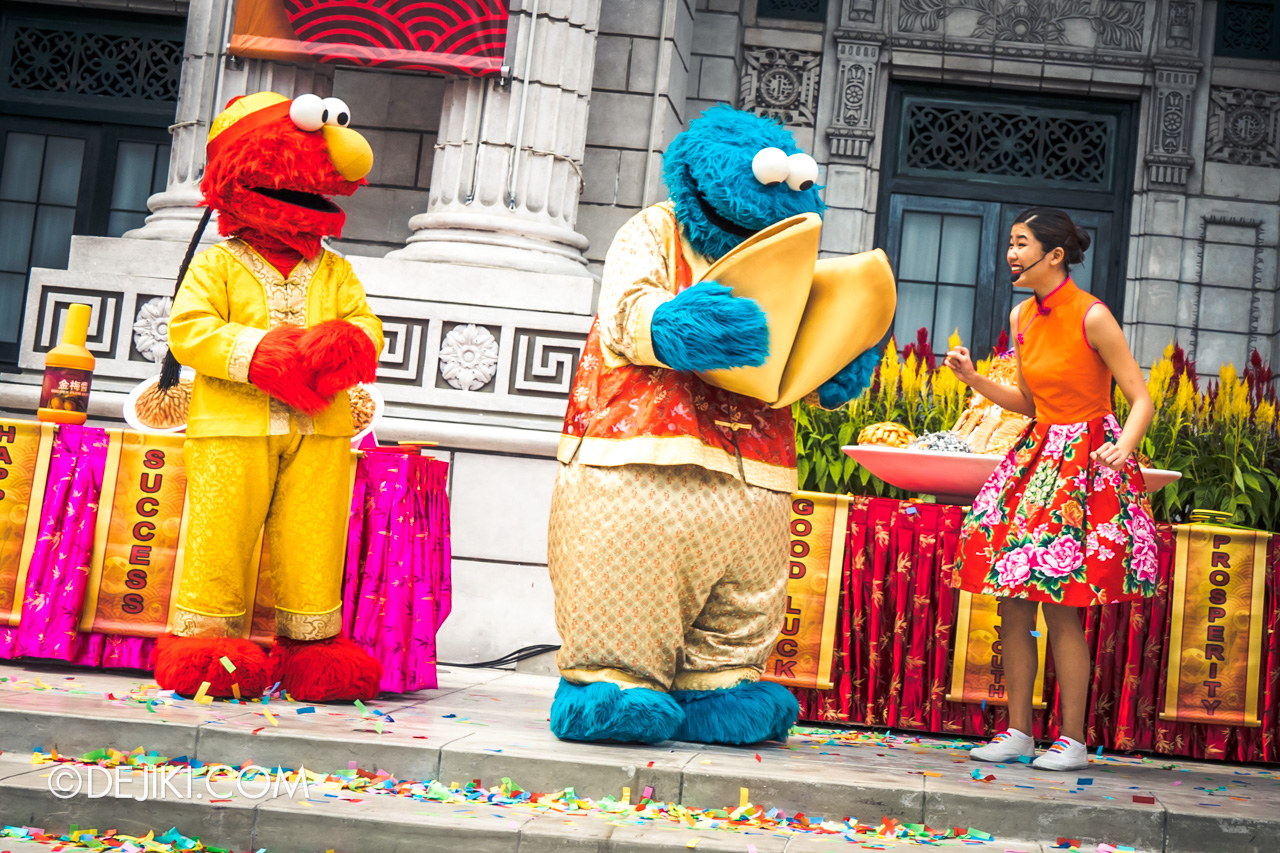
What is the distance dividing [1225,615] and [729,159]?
214 cm

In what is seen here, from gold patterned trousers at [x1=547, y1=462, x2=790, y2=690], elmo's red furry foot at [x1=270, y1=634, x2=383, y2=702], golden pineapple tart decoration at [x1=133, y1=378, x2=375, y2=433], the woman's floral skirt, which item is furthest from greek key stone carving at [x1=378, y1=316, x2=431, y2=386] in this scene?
the woman's floral skirt

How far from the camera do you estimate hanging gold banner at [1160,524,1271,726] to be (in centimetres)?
380

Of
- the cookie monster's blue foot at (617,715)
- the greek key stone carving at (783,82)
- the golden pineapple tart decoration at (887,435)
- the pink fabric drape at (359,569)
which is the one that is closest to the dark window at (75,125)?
the greek key stone carving at (783,82)

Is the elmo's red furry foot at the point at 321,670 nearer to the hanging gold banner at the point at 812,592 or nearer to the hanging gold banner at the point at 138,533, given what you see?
the hanging gold banner at the point at 138,533

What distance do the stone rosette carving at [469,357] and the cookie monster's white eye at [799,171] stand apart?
2111 mm

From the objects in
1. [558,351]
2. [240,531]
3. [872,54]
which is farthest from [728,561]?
[872,54]

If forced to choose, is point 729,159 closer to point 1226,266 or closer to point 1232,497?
point 1232,497

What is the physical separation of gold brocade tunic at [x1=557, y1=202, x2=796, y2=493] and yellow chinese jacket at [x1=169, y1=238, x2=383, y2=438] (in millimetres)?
825

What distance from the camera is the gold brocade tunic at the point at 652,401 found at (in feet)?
10.1

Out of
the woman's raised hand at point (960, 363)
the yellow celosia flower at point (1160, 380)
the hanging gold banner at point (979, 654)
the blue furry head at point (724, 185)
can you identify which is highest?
the blue furry head at point (724, 185)

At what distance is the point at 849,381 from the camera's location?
11.1ft

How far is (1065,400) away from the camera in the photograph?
11.0 ft

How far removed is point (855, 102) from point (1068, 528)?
14.7ft

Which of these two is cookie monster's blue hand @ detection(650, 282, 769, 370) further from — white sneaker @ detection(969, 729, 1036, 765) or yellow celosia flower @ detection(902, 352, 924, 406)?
yellow celosia flower @ detection(902, 352, 924, 406)
